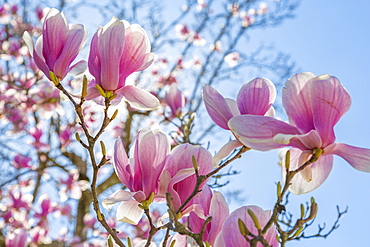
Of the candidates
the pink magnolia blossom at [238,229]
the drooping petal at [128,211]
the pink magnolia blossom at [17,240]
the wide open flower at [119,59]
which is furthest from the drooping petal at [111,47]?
the pink magnolia blossom at [17,240]

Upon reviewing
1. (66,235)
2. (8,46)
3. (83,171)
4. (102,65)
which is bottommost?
(66,235)

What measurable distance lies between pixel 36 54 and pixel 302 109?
53 centimetres

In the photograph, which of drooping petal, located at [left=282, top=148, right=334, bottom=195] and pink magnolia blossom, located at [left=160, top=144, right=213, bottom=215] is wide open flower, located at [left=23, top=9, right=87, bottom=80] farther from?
drooping petal, located at [left=282, top=148, right=334, bottom=195]

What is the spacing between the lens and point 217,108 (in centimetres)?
69

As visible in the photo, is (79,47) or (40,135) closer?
(79,47)

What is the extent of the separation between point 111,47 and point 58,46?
13 cm

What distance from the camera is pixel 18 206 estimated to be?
144 inches

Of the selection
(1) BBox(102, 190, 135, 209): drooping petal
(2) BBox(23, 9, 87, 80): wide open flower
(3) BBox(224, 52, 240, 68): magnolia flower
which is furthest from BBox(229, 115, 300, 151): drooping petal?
(3) BBox(224, 52, 240, 68): magnolia flower

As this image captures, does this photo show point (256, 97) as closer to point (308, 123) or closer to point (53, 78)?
point (308, 123)

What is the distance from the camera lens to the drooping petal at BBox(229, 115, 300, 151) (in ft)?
1.96

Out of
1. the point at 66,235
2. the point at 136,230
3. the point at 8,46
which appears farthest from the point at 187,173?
the point at 8,46

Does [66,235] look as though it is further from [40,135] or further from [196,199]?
[196,199]

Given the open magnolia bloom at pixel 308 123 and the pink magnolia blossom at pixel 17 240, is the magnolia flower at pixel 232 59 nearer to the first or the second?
the pink magnolia blossom at pixel 17 240

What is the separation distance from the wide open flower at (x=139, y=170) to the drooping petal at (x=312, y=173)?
23 centimetres
